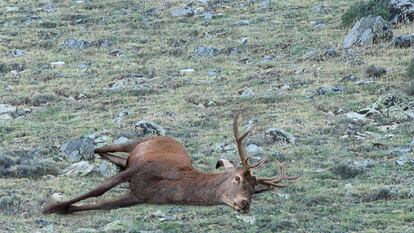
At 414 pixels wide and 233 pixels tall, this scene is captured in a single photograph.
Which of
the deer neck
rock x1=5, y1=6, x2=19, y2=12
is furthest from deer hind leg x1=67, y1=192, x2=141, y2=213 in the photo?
rock x1=5, y1=6, x2=19, y2=12

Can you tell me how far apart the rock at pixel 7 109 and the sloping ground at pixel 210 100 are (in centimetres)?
20

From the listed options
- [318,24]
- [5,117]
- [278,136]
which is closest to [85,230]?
[278,136]

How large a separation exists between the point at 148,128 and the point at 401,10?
9.69 m

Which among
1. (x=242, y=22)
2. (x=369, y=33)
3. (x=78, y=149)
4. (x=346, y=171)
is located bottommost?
(x=242, y=22)

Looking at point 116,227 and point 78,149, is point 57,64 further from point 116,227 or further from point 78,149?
point 116,227

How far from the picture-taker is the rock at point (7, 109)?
19781 mm

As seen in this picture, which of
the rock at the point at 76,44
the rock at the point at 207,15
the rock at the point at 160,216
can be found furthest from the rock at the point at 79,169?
the rock at the point at 207,15

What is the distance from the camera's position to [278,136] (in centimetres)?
1694

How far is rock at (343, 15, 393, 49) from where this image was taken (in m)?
23.9

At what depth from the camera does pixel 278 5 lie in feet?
96.7

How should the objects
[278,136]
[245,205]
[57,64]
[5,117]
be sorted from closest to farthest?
1. [245,205]
2. [278,136]
3. [5,117]
4. [57,64]

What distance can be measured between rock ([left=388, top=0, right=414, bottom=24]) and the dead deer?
14.4 m

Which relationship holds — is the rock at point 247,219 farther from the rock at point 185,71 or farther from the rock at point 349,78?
the rock at point 185,71

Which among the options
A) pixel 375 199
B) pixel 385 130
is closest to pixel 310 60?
pixel 385 130
